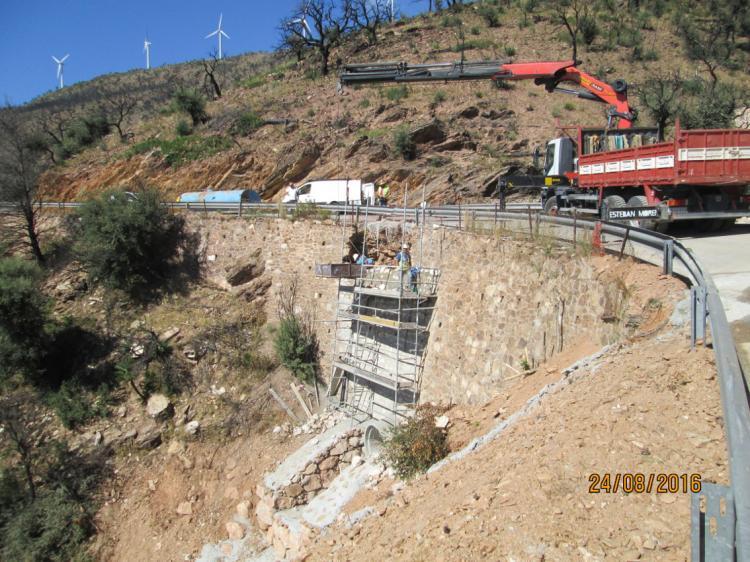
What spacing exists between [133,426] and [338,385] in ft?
20.4

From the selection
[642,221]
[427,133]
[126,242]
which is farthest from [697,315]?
[427,133]

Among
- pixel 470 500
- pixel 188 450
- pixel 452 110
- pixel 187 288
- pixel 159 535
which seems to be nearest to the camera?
pixel 470 500

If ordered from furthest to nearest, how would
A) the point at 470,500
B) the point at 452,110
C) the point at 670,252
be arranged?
the point at 452,110 → the point at 670,252 → the point at 470,500

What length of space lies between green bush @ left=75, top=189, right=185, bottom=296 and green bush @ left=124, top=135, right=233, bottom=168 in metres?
10.1

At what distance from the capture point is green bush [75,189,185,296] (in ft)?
63.6

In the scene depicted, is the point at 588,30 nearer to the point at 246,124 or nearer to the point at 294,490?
the point at 246,124

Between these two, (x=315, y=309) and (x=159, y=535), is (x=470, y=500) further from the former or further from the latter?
(x=315, y=309)

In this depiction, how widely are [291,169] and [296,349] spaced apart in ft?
46.3

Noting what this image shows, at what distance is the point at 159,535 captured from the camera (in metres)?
13.1

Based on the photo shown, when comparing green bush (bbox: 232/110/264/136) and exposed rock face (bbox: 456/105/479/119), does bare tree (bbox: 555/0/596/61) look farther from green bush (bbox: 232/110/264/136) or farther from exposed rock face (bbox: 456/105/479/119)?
green bush (bbox: 232/110/264/136)

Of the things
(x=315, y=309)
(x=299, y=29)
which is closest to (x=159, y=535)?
(x=315, y=309)

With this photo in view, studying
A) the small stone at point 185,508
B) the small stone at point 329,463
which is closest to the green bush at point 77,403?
the small stone at point 185,508

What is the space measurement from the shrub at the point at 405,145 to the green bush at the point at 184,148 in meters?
10.1
